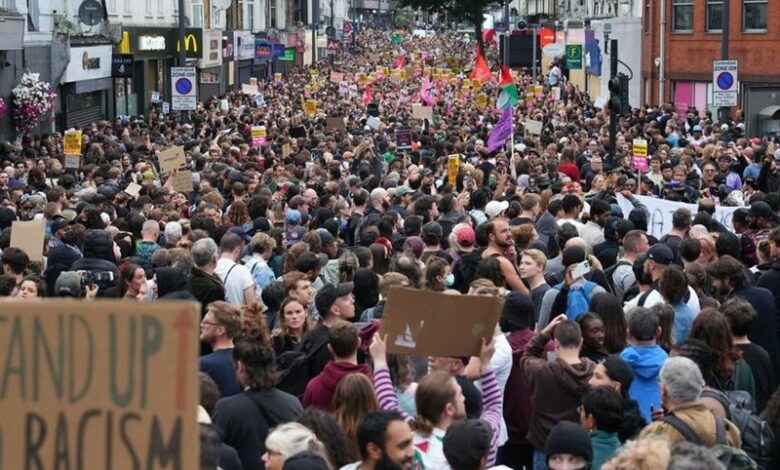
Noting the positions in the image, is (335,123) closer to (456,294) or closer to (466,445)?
(456,294)

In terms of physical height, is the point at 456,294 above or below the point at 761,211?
above

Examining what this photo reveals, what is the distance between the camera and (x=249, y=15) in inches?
2931

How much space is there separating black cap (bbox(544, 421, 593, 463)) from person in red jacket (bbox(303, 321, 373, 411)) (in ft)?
5.50

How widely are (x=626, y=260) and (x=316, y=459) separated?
6.47 metres

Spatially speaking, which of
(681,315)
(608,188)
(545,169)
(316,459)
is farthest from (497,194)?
(316,459)

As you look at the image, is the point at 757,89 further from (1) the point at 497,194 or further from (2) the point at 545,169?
(1) the point at 497,194

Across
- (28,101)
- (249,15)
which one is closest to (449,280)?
(28,101)

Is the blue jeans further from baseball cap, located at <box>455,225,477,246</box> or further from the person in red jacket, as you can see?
baseball cap, located at <box>455,225,477,246</box>

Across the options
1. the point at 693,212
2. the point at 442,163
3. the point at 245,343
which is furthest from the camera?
the point at 442,163

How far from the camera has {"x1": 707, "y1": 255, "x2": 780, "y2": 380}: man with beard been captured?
402 inches

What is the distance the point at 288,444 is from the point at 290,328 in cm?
340

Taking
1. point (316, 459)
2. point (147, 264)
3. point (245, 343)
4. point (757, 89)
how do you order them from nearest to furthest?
point (316, 459) < point (245, 343) < point (147, 264) < point (757, 89)

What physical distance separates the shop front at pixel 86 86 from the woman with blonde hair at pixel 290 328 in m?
27.9

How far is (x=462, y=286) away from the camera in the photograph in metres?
12.3
